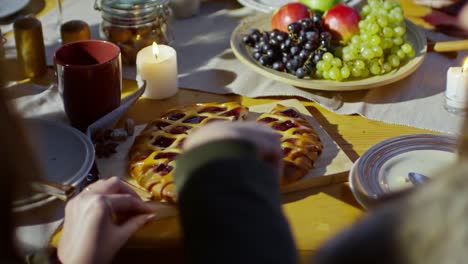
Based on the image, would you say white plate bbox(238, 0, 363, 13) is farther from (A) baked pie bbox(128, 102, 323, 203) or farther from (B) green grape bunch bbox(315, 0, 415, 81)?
(A) baked pie bbox(128, 102, 323, 203)

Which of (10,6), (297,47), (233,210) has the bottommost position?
(10,6)

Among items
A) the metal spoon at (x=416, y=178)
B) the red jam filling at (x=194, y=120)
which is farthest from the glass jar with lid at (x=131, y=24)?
the metal spoon at (x=416, y=178)

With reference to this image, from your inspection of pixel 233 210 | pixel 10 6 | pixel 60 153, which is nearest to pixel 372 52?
pixel 60 153

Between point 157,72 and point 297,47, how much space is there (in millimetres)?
269

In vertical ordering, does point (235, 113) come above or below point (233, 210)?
below

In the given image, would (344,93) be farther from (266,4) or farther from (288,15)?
(266,4)

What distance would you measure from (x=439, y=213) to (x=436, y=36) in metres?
1.18

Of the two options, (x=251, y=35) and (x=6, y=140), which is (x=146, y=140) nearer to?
(x=251, y=35)

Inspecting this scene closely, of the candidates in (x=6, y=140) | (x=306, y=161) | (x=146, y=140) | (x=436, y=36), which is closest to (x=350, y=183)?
(x=306, y=161)

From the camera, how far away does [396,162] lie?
105cm

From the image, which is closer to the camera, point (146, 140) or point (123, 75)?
point (146, 140)

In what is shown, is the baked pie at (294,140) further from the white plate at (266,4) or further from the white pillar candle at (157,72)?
the white plate at (266,4)

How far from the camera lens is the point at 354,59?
50.5 inches

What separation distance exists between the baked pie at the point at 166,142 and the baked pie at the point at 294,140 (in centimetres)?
6
